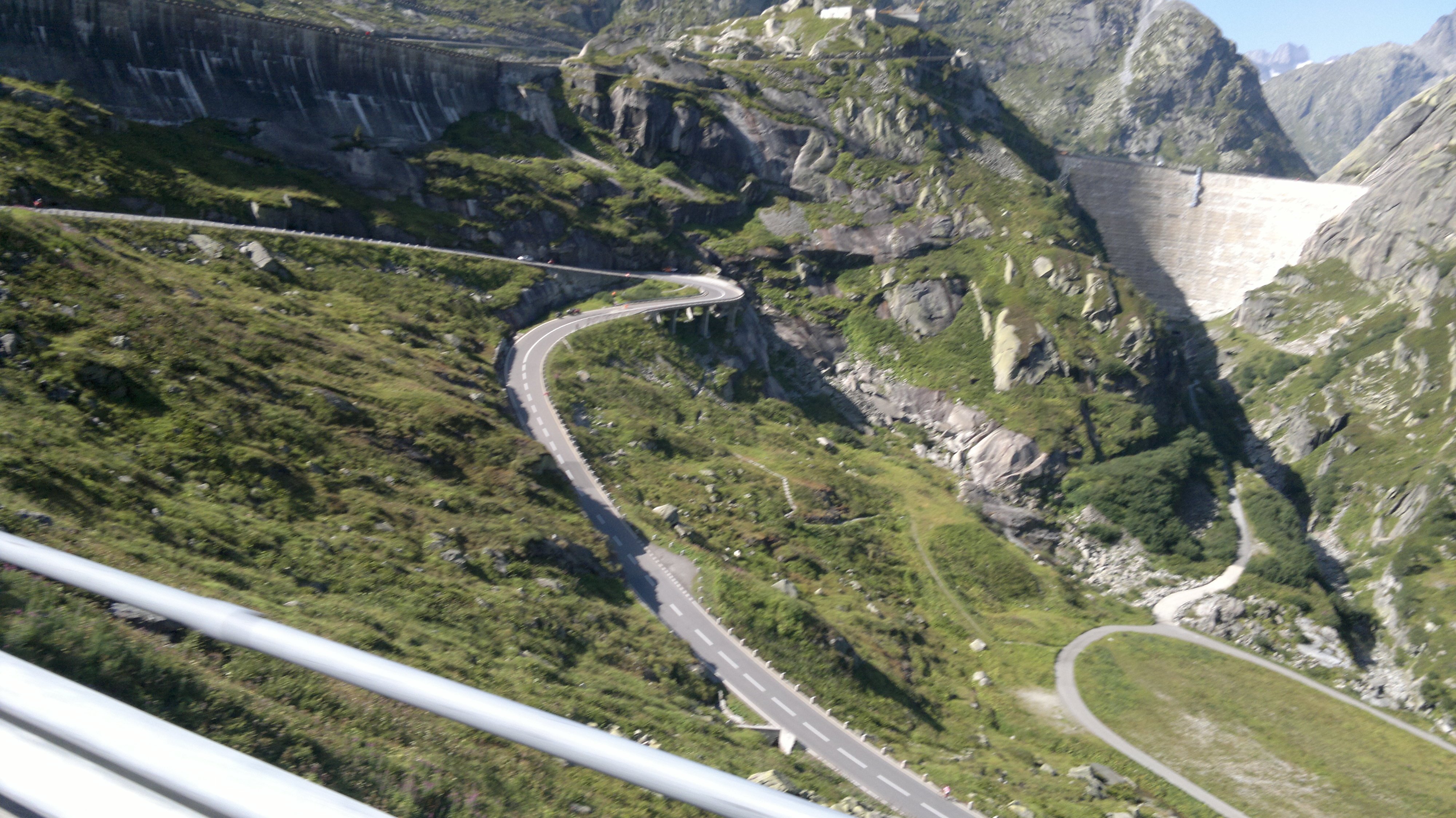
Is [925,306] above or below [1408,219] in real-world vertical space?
below

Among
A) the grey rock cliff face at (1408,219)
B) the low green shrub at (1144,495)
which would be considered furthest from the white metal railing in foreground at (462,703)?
the grey rock cliff face at (1408,219)

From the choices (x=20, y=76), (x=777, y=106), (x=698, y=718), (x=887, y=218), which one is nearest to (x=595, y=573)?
(x=698, y=718)

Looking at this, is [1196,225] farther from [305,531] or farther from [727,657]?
[305,531]

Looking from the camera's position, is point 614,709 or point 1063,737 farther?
point 1063,737

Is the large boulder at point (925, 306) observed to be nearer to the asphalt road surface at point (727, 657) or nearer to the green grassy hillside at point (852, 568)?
the green grassy hillside at point (852, 568)

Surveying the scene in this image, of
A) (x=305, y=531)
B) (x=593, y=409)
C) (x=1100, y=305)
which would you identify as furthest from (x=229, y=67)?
(x=1100, y=305)

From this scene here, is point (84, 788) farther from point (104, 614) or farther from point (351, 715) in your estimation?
point (351, 715)

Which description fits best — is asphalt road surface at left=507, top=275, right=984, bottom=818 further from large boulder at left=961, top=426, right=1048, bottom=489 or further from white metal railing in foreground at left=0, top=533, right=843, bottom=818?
large boulder at left=961, top=426, right=1048, bottom=489
